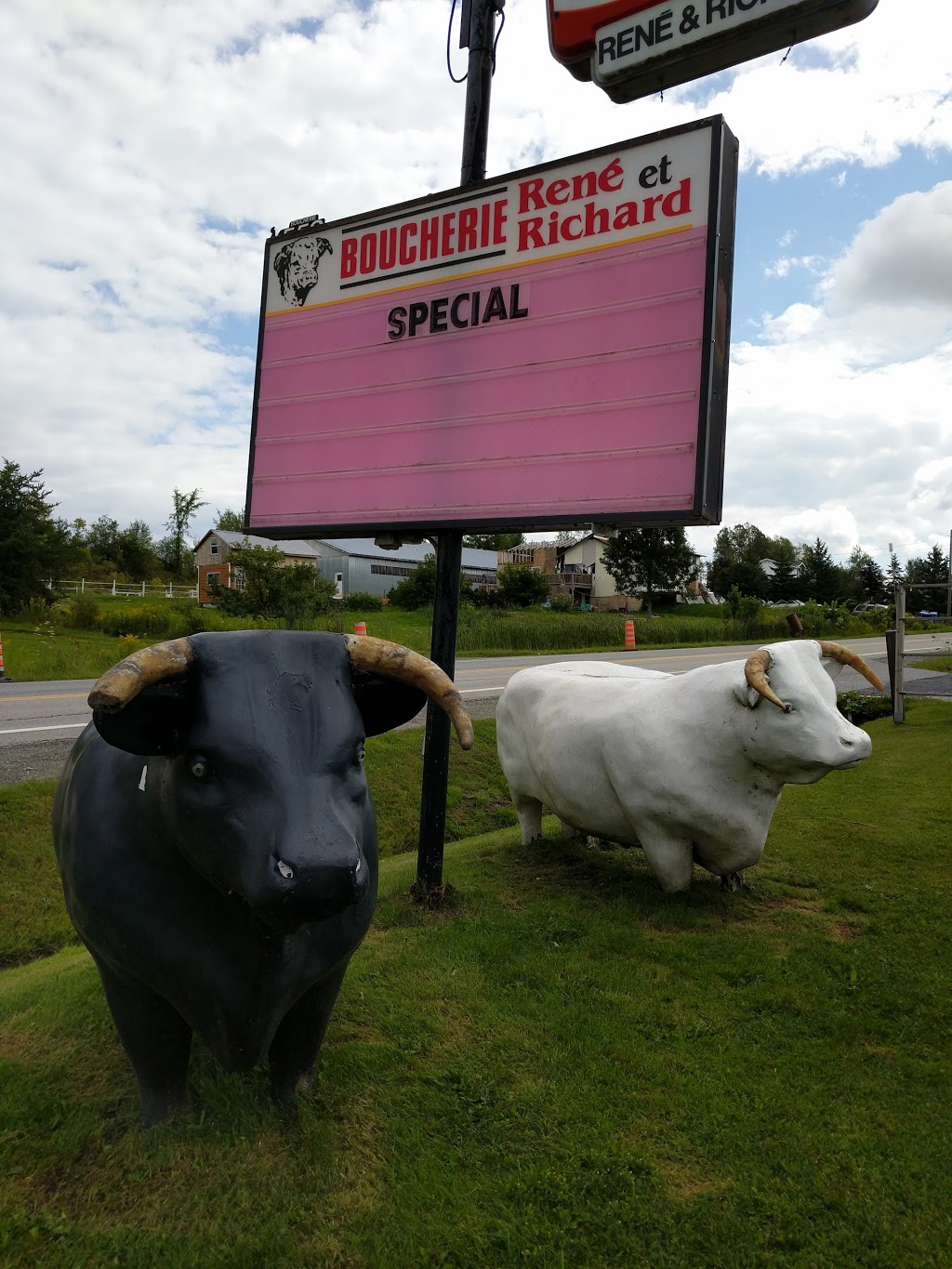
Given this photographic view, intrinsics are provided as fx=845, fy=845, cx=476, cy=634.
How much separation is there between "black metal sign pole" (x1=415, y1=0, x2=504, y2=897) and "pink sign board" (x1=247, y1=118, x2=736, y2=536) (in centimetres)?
28

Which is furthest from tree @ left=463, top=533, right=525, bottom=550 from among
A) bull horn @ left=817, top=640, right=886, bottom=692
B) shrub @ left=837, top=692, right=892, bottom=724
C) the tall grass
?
bull horn @ left=817, top=640, right=886, bottom=692

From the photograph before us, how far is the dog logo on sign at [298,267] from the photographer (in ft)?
17.9

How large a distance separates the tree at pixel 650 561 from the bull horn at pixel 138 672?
1555 inches

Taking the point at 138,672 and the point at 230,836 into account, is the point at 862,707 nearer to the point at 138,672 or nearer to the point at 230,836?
the point at 230,836

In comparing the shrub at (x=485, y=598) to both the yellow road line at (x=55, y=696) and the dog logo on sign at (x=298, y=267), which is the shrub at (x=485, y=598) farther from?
the dog logo on sign at (x=298, y=267)

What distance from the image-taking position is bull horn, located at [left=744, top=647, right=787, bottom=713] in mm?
3834

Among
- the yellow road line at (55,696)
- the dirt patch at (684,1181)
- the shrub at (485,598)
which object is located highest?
the shrub at (485,598)

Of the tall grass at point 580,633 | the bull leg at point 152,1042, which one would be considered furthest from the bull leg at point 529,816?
the tall grass at point 580,633

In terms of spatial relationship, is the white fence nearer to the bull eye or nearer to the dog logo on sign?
the dog logo on sign

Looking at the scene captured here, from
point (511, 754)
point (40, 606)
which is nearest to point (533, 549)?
point (40, 606)

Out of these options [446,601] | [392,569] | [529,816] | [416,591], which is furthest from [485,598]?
[446,601]

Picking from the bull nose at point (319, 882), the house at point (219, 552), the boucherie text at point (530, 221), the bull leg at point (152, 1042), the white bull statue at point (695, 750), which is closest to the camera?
the bull nose at point (319, 882)

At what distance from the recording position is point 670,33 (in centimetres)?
420

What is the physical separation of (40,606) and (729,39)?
23447mm
